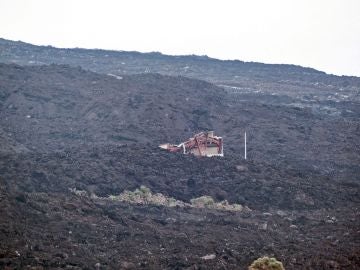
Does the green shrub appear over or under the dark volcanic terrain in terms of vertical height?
under

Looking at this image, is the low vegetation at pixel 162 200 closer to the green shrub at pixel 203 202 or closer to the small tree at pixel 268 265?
the green shrub at pixel 203 202

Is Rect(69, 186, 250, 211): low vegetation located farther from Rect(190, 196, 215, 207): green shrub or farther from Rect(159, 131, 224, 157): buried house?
Rect(159, 131, 224, 157): buried house

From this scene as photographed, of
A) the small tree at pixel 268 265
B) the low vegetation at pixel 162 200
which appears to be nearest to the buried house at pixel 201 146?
the low vegetation at pixel 162 200

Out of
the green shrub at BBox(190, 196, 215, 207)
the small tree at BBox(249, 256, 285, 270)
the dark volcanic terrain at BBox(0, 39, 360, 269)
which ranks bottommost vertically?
the green shrub at BBox(190, 196, 215, 207)

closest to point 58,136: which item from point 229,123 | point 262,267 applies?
point 229,123

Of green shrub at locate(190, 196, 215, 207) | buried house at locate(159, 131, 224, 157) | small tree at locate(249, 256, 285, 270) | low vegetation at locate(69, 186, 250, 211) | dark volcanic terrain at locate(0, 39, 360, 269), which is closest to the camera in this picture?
small tree at locate(249, 256, 285, 270)

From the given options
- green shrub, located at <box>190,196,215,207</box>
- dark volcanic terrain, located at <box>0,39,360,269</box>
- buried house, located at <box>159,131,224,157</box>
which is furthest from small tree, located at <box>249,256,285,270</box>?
buried house, located at <box>159,131,224,157</box>

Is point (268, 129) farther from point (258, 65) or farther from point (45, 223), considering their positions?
point (258, 65)

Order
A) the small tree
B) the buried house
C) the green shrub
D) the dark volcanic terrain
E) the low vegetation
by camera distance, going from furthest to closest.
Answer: the buried house → the green shrub → the low vegetation → the dark volcanic terrain → the small tree

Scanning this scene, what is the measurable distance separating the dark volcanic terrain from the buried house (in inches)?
45.7

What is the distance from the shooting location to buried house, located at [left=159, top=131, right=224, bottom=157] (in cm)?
3014

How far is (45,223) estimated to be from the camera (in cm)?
1694

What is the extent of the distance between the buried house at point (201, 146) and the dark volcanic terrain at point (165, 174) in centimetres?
116

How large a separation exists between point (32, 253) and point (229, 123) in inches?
1057
